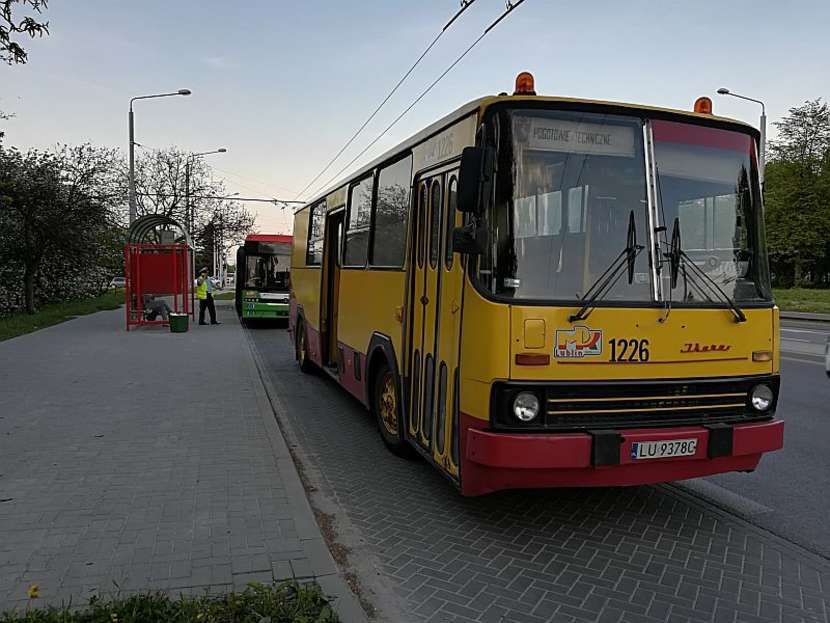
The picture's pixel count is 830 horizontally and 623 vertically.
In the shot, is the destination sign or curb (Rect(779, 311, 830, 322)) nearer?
the destination sign

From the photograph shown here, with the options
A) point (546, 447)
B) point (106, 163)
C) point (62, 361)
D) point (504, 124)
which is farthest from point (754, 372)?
point (106, 163)

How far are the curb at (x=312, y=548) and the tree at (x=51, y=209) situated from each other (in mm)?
20930

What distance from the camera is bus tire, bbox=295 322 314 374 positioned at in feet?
40.0

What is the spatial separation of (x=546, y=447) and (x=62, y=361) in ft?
37.3

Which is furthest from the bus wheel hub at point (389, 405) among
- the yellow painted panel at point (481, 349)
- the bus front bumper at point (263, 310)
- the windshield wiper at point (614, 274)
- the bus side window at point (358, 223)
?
the bus front bumper at point (263, 310)

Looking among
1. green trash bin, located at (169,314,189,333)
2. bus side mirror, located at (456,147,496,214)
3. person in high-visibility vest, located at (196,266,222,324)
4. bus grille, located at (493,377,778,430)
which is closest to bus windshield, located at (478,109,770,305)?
bus side mirror, located at (456,147,496,214)

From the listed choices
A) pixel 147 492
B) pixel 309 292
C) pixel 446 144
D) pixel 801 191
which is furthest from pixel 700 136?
pixel 801 191

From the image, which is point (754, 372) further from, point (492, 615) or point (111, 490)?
point (111, 490)

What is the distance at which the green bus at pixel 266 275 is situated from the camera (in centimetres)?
2217

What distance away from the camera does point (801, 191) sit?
55469 mm

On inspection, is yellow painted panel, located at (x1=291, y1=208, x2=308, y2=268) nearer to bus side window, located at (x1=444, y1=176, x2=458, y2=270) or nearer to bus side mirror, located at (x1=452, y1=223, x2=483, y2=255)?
bus side window, located at (x1=444, y1=176, x2=458, y2=270)

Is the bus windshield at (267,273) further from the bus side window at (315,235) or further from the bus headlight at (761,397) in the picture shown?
the bus headlight at (761,397)

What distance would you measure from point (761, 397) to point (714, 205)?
139 cm

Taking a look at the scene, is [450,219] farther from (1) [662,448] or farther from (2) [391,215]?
(1) [662,448]
